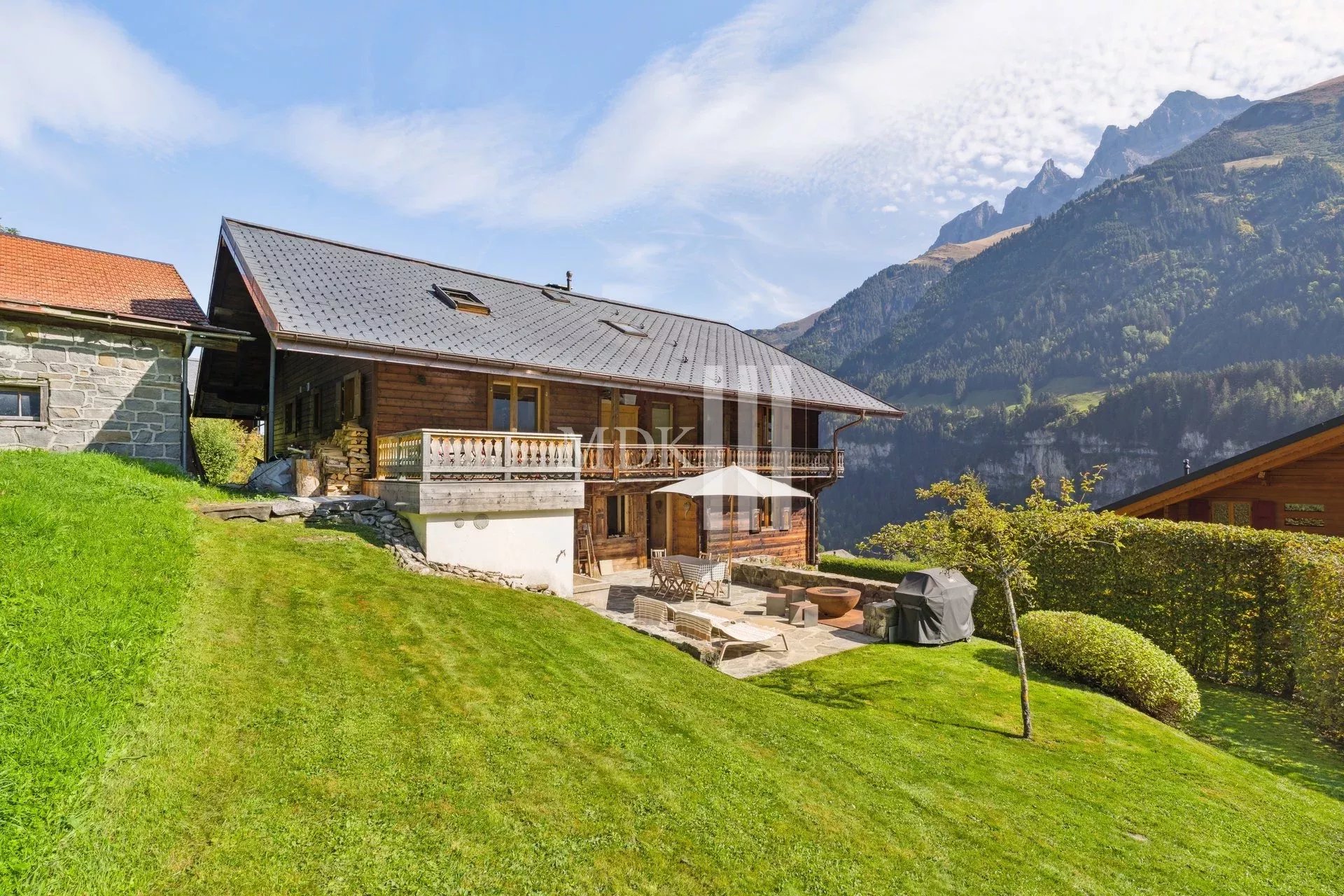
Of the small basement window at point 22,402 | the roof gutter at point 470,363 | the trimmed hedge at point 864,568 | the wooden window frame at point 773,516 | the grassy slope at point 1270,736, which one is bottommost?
the grassy slope at point 1270,736

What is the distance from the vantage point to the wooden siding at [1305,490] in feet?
36.6

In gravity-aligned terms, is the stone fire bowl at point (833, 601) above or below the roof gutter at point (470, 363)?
below

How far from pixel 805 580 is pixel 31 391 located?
52.1 feet

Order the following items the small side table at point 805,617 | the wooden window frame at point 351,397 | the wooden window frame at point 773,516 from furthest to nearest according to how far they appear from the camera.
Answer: the wooden window frame at point 773,516, the wooden window frame at point 351,397, the small side table at point 805,617

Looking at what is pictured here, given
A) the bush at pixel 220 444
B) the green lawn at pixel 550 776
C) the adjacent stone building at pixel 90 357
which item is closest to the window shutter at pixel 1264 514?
the green lawn at pixel 550 776

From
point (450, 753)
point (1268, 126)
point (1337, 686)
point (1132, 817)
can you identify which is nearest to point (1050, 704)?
point (1132, 817)

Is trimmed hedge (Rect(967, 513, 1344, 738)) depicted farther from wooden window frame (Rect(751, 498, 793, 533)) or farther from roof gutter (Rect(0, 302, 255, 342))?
roof gutter (Rect(0, 302, 255, 342))

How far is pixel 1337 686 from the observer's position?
8016 millimetres

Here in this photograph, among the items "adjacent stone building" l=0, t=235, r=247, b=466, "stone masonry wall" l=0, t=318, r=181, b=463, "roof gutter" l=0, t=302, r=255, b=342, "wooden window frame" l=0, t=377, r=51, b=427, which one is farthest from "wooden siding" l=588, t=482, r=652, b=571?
"wooden window frame" l=0, t=377, r=51, b=427

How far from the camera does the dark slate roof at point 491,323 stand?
1179 cm

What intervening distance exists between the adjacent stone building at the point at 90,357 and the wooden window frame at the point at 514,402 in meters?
4.92

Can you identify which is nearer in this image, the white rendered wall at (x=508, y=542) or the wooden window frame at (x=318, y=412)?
the white rendered wall at (x=508, y=542)

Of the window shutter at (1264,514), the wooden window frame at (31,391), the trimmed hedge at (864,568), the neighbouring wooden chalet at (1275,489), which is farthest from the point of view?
the trimmed hedge at (864,568)

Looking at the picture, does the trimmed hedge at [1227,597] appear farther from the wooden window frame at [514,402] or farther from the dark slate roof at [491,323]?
the wooden window frame at [514,402]
